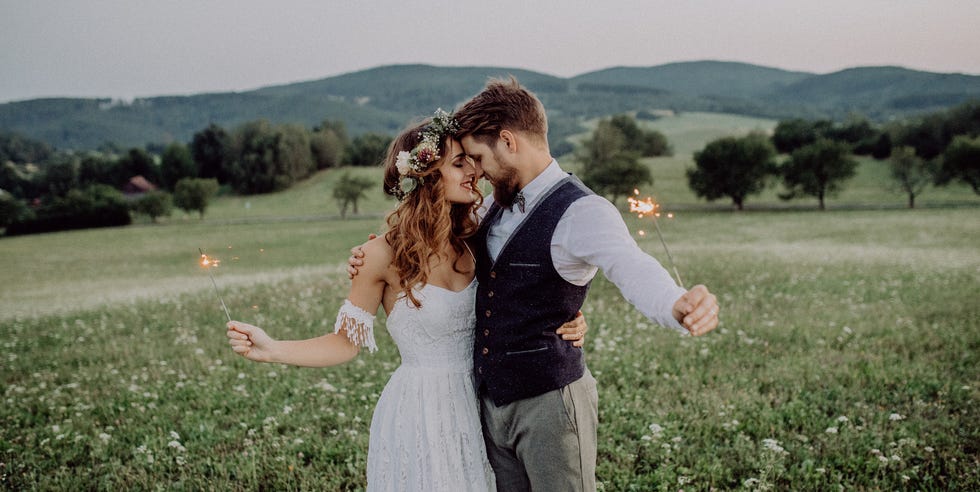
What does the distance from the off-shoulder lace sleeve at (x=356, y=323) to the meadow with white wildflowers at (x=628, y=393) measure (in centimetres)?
74

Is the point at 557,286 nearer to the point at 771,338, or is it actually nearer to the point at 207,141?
the point at 771,338

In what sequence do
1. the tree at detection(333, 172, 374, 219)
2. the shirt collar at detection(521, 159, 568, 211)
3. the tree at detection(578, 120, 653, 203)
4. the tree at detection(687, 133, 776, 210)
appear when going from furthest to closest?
the tree at detection(333, 172, 374, 219) → the tree at detection(687, 133, 776, 210) → the tree at detection(578, 120, 653, 203) → the shirt collar at detection(521, 159, 568, 211)

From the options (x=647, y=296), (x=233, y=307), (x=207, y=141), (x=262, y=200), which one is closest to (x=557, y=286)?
(x=647, y=296)

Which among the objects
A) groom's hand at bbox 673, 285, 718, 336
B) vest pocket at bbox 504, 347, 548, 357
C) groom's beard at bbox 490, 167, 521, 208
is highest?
groom's beard at bbox 490, 167, 521, 208

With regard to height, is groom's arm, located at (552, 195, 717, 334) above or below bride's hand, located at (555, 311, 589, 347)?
above

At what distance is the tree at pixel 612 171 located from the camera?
55000 millimetres

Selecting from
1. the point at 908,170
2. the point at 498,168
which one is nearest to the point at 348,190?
the point at 908,170

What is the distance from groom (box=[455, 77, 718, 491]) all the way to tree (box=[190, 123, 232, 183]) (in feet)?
347

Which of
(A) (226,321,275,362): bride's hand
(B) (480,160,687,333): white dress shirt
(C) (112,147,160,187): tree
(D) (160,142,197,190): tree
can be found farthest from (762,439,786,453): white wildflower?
(C) (112,147,160,187): tree

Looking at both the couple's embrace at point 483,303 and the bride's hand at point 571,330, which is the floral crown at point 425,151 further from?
the bride's hand at point 571,330

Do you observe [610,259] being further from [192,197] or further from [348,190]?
[192,197]

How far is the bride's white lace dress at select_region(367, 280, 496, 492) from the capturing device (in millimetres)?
3646

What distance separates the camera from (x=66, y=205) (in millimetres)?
67562

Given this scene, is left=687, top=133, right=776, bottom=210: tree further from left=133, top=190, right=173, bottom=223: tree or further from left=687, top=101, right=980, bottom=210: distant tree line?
left=133, top=190, right=173, bottom=223: tree
